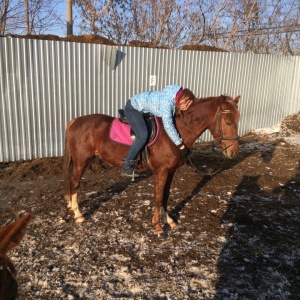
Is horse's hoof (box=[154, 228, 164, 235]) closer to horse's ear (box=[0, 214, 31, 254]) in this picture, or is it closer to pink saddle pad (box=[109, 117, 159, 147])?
pink saddle pad (box=[109, 117, 159, 147])

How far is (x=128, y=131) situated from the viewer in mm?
4160

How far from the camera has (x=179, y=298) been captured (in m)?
2.79

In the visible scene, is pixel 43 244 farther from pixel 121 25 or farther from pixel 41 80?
pixel 121 25

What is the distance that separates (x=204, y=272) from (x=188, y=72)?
22.8 feet

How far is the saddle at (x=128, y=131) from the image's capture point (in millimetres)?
3955

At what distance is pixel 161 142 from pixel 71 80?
4113 mm

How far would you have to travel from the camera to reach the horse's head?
11.8 feet

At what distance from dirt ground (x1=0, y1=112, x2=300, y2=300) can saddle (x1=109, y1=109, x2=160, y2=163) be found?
3.23ft

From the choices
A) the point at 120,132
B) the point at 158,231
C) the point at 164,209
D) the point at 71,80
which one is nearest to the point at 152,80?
the point at 71,80

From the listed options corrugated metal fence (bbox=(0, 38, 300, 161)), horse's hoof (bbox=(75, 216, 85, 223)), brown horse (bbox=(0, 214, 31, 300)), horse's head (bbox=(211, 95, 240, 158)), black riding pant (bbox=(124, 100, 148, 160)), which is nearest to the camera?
brown horse (bbox=(0, 214, 31, 300))

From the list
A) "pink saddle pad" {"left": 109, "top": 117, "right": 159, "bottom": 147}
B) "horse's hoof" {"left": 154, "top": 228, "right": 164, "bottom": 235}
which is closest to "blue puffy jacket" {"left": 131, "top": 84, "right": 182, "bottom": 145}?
"pink saddle pad" {"left": 109, "top": 117, "right": 159, "bottom": 147}

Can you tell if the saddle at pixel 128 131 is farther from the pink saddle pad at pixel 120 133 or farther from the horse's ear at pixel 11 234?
the horse's ear at pixel 11 234

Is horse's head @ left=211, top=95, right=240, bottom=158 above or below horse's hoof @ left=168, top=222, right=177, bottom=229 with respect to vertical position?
above

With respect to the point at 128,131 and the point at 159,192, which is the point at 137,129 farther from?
the point at 159,192
